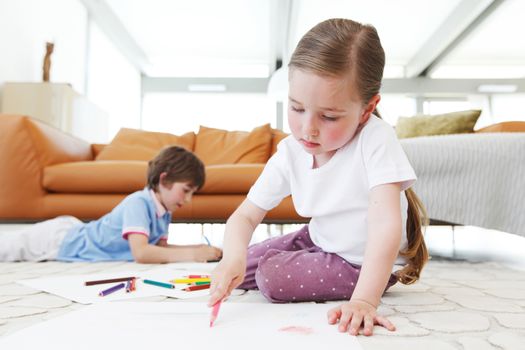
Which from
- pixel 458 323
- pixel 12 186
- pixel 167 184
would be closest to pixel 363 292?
pixel 458 323

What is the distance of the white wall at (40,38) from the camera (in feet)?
10.3

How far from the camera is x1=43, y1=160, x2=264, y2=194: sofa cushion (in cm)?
199

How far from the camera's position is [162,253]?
54.1 inches

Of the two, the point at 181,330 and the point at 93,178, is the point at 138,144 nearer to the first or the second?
the point at 93,178

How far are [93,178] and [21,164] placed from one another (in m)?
0.30

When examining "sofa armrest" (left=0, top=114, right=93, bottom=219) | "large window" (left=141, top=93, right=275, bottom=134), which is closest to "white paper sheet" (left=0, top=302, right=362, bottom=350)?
"sofa armrest" (left=0, top=114, right=93, bottom=219)

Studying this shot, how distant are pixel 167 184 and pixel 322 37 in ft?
3.05

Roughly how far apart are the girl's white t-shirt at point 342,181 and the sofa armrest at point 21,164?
1.49m

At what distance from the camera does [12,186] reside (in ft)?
6.30

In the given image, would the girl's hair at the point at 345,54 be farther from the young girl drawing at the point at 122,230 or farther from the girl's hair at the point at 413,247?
the young girl drawing at the point at 122,230

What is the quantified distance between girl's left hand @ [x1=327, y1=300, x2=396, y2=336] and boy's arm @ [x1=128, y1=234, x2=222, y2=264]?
2.65 ft

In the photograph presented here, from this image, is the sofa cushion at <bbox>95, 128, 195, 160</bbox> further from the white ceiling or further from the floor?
the white ceiling

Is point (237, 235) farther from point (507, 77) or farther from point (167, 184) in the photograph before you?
point (507, 77)

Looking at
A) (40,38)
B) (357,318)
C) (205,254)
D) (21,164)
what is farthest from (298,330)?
(40,38)
